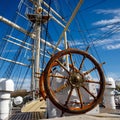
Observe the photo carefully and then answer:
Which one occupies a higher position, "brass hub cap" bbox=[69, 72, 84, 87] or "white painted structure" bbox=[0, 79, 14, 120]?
"brass hub cap" bbox=[69, 72, 84, 87]

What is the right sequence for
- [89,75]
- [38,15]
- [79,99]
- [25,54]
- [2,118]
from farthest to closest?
[25,54], [38,15], [89,75], [79,99], [2,118]

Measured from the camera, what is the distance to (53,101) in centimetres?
691

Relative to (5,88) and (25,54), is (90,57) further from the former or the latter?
(25,54)

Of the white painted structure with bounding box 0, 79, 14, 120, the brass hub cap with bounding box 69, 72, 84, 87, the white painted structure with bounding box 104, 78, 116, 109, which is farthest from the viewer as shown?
the white painted structure with bounding box 104, 78, 116, 109

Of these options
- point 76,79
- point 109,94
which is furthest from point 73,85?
point 109,94

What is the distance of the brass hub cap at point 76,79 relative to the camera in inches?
289

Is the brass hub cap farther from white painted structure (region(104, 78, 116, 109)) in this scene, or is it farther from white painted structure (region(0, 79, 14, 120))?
white painted structure (region(104, 78, 116, 109))

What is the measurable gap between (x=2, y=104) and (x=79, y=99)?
273cm

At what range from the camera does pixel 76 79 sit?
7352 millimetres

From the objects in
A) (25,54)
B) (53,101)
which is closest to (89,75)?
(53,101)

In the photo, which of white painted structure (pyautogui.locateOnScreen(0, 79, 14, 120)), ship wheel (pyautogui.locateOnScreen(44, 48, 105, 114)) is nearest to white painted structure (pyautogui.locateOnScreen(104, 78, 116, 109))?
ship wheel (pyautogui.locateOnScreen(44, 48, 105, 114))

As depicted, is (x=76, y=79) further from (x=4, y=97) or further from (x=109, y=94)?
(x=109, y=94)

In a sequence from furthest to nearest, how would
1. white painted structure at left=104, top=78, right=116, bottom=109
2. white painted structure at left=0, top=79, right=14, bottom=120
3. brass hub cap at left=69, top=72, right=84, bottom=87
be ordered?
white painted structure at left=104, top=78, right=116, bottom=109 < brass hub cap at left=69, top=72, right=84, bottom=87 < white painted structure at left=0, top=79, right=14, bottom=120

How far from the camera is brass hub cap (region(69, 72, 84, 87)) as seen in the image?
7348mm
